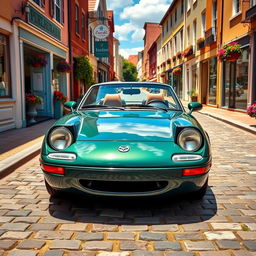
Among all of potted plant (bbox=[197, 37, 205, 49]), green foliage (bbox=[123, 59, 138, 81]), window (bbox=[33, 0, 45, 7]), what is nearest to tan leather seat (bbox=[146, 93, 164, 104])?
window (bbox=[33, 0, 45, 7])

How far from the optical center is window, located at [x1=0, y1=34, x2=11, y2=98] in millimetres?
8844

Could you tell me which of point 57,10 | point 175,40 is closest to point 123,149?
point 57,10

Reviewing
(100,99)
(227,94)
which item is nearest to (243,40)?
(227,94)

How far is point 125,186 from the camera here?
118 inches

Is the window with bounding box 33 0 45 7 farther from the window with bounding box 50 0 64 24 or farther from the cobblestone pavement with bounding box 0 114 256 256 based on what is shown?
the cobblestone pavement with bounding box 0 114 256 256

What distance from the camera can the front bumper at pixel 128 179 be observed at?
2838 mm

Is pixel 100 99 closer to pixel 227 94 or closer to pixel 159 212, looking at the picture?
pixel 159 212

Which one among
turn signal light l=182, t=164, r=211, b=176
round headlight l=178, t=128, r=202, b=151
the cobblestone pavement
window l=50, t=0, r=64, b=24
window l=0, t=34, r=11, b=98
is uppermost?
window l=50, t=0, r=64, b=24

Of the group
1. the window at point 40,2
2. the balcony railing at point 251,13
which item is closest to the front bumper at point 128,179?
the window at point 40,2

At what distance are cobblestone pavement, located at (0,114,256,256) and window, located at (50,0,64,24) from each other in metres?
10.9

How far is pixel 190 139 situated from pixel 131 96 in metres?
1.91

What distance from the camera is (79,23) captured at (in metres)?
19.2

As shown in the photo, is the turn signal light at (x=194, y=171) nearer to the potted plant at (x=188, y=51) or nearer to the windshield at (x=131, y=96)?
the windshield at (x=131, y=96)

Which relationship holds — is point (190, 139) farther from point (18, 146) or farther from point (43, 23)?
point (43, 23)
